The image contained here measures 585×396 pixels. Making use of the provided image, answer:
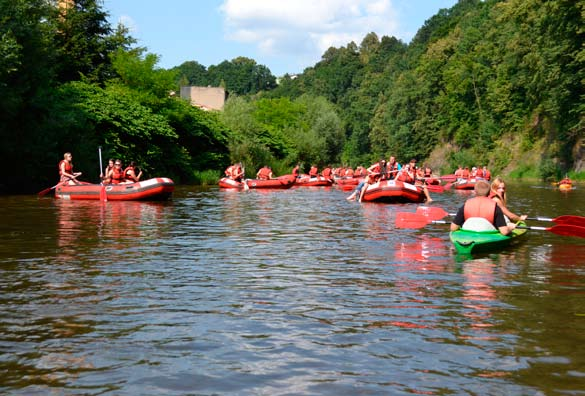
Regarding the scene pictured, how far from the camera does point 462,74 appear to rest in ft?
266

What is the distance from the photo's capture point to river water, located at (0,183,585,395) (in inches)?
198

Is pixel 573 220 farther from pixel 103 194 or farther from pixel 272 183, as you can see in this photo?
pixel 272 183

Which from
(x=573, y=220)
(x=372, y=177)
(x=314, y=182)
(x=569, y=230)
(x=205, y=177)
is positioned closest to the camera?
(x=569, y=230)

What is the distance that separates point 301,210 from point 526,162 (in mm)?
46008

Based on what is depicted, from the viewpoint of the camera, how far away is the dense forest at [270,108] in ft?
94.0

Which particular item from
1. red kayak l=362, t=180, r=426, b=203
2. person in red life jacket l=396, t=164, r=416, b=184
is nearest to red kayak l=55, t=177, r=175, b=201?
red kayak l=362, t=180, r=426, b=203

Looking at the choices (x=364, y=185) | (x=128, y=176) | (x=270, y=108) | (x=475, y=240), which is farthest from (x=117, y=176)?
(x=270, y=108)

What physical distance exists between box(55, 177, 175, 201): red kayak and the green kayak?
1498 centimetres

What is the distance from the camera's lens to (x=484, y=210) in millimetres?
11484

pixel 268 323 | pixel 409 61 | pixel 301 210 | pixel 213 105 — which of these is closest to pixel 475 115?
pixel 213 105

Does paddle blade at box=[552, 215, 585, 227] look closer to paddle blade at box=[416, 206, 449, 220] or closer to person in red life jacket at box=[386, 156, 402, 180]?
paddle blade at box=[416, 206, 449, 220]

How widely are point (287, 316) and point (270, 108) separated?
251ft

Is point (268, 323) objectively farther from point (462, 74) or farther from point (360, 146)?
point (360, 146)

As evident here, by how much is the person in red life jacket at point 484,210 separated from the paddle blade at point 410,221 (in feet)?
11.2
